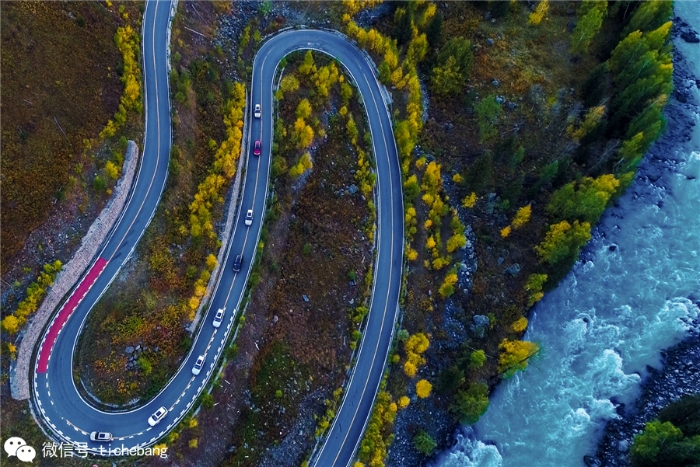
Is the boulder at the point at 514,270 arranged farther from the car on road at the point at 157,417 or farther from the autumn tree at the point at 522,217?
the car on road at the point at 157,417

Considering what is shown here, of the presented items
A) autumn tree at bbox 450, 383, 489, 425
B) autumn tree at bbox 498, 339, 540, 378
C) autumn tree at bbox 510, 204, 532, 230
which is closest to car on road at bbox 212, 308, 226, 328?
autumn tree at bbox 450, 383, 489, 425

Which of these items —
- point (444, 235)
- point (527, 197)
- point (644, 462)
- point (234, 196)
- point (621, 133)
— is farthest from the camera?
point (621, 133)

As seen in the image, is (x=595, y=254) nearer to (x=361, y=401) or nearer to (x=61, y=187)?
(x=361, y=401)

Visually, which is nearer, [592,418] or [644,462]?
[644,462]

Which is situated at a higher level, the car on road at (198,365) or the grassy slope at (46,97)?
the grassy slope at (46,97)

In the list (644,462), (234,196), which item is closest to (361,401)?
(234,196)

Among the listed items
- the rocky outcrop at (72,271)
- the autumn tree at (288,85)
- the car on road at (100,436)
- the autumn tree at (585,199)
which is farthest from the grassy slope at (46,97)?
the autumn tree at (585,199)
